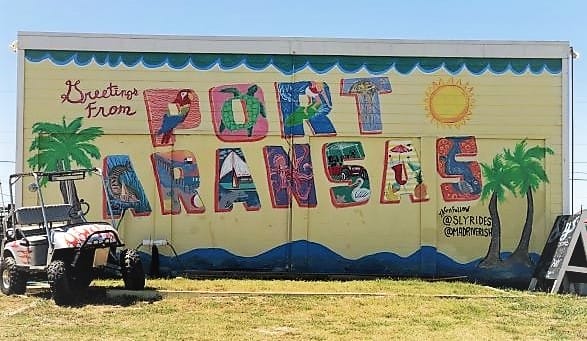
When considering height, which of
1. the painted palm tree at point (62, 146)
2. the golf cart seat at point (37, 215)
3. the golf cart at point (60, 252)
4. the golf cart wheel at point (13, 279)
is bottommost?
the golf cart wheel at point (13, 279)

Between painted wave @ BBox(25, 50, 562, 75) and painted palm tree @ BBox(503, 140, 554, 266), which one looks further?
painted palm tree @ BBox(503, 140, 554, 266)

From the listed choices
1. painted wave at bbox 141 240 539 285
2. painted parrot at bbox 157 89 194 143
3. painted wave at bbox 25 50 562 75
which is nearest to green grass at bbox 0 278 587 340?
painted wave at bbox 141 240 539 285

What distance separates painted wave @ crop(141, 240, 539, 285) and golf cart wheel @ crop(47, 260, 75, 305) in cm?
418

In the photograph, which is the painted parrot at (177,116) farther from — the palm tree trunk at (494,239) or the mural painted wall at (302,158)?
the palm tree trunk at (494,239)

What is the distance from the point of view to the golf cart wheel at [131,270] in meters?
11.0

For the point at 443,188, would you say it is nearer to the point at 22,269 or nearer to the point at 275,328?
the point at 275,328

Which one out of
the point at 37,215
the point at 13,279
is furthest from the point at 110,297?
the point at 37,215

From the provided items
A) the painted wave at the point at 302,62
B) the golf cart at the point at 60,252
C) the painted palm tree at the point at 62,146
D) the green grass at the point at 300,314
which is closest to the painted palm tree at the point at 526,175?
the painted wave at the point at 302,62

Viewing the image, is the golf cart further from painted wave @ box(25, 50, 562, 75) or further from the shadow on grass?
painted wave @ box(25, 50, 562, 75)

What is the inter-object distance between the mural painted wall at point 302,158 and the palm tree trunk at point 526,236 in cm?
4

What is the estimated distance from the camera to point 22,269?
11203mm

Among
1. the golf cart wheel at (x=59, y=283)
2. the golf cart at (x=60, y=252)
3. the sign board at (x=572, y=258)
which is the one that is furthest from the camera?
the sign board at (x=572, y=258)

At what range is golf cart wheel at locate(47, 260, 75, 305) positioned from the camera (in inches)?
399

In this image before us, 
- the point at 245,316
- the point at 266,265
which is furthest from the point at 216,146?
the point at 245,316
